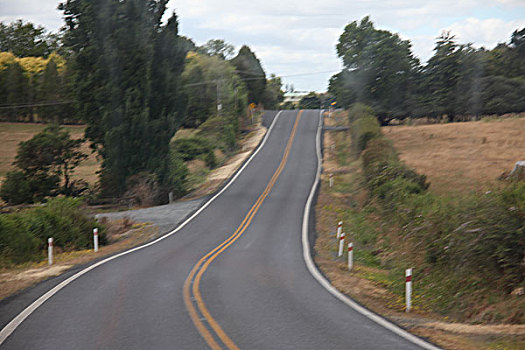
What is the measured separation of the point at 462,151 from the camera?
132 ft

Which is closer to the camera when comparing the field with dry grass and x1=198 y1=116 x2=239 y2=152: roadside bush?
the field with dry grass


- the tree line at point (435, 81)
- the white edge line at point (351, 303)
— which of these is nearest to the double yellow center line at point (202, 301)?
the white edge line at point (351, 303)

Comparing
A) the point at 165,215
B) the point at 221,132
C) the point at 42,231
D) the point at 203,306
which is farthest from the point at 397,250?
the point at 221,132

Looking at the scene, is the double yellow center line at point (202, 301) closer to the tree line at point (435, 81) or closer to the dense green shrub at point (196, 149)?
the dense green shrub at point (196, 149)

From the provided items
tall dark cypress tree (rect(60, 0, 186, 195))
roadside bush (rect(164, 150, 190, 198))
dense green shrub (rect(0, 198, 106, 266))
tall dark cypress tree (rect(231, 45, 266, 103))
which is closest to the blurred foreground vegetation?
dense green shrub (rect(0, 198, 106, 266))

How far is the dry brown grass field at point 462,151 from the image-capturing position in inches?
1106

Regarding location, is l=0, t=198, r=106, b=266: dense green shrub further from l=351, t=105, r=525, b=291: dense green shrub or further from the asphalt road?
l=351, t=105, r=525, b=291: dense green shrub

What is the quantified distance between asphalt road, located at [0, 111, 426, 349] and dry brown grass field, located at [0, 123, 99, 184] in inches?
1420

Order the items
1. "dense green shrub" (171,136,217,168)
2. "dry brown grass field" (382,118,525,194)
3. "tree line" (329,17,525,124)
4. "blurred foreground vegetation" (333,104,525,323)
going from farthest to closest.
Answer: "tree line" (329,17,525,124), "dense green shrub" (171,136,217,168), "dry brown grass field" (382,118,525,194), "blurred foreground vegetation" (333,104,525,323)

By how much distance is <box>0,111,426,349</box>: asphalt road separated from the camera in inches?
331

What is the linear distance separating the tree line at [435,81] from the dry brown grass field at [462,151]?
11281 millimetres

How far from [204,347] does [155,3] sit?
33.3 meters

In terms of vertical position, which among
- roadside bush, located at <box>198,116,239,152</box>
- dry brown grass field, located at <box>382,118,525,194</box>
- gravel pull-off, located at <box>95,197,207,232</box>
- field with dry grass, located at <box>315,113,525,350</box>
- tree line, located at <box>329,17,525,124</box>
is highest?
tree line, located at <box>329,17,525,124</box>

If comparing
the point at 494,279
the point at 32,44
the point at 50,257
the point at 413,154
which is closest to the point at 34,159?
the point at 50,257
